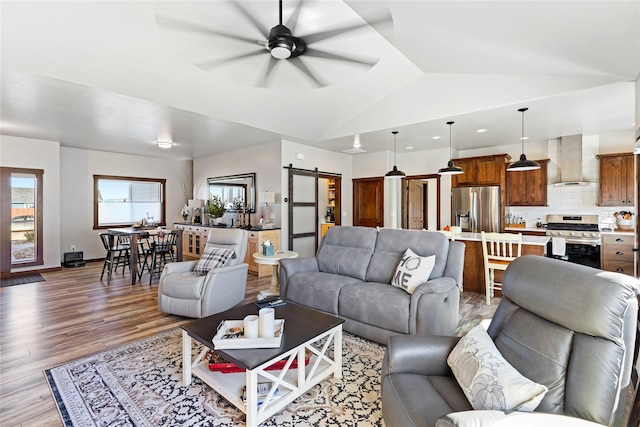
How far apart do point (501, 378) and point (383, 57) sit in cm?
336

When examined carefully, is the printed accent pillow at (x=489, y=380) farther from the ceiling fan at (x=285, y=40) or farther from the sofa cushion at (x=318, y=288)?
the ceiling fan at (x=285, y=40)

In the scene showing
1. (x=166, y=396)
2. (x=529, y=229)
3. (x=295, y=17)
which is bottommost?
(x=166, y=396)

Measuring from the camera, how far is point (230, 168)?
7227 millimetres

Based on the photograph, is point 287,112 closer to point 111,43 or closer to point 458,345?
point 111,43

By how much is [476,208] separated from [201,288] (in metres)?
5.39

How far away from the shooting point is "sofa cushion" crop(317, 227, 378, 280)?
345 centimetres

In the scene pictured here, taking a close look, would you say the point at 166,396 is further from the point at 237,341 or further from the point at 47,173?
the point at 47,173

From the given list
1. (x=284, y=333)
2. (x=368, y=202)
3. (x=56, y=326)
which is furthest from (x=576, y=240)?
(x=56, y=326)

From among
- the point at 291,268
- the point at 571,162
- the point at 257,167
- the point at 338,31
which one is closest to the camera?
the point at 338,31

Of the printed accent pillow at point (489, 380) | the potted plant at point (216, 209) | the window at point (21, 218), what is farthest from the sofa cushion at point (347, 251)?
the window at point (21, 218)

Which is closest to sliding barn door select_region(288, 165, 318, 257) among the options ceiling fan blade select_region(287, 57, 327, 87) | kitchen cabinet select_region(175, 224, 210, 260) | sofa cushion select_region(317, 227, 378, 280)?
kitchen cabinet select_region(175, 224, 210, 260)

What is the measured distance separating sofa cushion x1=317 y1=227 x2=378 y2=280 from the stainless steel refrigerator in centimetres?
348

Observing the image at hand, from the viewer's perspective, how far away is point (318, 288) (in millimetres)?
3182

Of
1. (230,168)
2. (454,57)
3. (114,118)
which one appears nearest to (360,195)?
(230,168)
